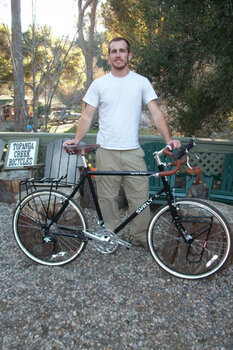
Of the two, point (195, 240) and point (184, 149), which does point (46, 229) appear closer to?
point (195, 240)

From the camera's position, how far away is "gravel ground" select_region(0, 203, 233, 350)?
1.88 meters

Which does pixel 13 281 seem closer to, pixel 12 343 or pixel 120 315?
pixel 12 343

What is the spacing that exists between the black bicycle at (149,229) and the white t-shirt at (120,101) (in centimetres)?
31

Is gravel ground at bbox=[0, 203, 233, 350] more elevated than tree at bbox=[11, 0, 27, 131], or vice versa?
tree at bbox=[11, 0, 27, 131]

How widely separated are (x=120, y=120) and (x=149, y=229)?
101 centimetres

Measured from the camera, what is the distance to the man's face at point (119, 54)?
7.63 ft

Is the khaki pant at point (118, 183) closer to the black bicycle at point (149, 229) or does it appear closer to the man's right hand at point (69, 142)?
the black bicycle at point (149, 229)

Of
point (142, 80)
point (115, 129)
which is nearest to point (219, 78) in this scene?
point (142, 80)

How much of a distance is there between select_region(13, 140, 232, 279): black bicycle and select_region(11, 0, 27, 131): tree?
5541 mm

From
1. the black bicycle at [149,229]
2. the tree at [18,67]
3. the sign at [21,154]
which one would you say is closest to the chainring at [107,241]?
the black bicycle at [149,229]

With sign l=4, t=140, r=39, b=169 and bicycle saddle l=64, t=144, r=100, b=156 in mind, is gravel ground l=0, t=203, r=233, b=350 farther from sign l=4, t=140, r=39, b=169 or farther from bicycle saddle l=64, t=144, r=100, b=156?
sign l=4, t=140, r=39, b=169

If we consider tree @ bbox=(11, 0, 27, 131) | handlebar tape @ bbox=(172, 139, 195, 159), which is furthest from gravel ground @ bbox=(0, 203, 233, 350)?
tree @ bbox=(11, 0, 27, 131)

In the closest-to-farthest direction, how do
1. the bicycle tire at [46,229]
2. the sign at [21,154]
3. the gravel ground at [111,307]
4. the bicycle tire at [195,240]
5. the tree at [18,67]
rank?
the gravel ground at [111,307], the bicycle tire at [195,240], the bicycle tire at [46,229], the sign at [21,154], the tree at [18,67]

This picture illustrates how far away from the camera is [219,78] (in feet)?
14.1
